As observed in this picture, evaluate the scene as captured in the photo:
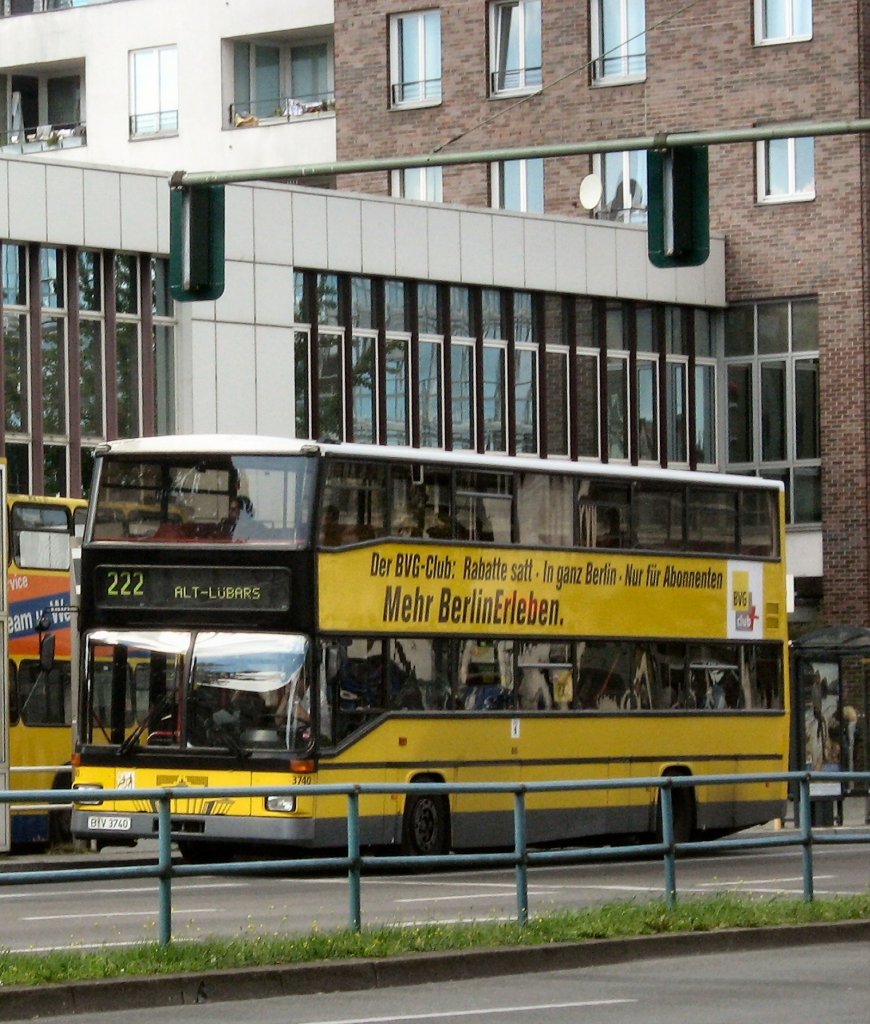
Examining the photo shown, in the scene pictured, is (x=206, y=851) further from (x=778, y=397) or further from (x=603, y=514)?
(x=778, y=397)

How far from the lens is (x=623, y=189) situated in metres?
49.5

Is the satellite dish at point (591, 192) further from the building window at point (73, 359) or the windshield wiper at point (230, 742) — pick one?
the windshield wiper at point (230, 742)

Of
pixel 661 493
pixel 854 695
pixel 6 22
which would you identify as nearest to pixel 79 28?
pixel 6 22

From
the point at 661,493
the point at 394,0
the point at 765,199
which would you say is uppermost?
the point at 394,0

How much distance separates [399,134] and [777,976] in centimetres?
3938

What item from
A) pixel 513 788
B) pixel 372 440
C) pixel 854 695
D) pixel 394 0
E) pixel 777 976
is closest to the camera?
pixel 777 976

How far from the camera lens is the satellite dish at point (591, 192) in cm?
4950

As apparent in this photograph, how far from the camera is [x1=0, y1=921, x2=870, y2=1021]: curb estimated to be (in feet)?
40.1

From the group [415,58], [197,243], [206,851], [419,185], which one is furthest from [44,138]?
[206,851]

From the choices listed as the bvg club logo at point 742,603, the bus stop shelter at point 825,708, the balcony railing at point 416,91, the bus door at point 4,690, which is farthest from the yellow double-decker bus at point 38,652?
the balcony railing at point 416,91

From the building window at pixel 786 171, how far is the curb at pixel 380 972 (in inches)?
1313

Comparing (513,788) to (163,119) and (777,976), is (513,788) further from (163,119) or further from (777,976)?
(163,119)

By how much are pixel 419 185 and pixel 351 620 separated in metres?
28.9

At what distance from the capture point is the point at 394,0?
171 ft
